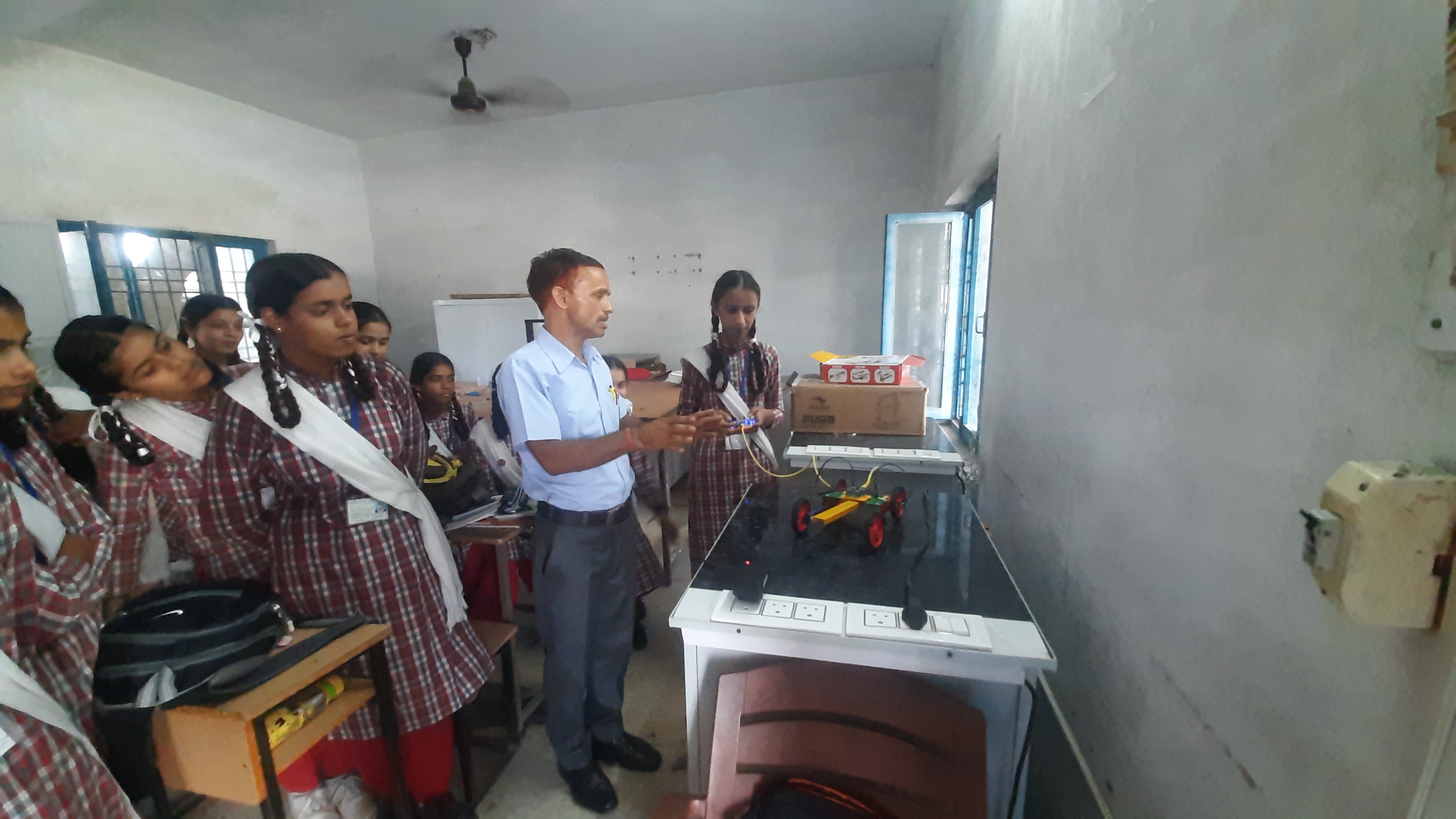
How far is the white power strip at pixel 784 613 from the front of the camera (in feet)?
2.80

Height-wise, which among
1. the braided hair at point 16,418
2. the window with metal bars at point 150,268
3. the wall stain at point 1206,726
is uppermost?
the window with metal bars at point 150,268

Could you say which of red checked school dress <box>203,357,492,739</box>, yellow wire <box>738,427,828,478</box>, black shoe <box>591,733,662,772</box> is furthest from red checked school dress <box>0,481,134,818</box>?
yellow wire <box>738,427,828,478</box>

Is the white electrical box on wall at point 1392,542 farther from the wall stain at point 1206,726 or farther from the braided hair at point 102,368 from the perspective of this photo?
the braided hair at point 102,368

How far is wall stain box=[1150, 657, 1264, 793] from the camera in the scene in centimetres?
61

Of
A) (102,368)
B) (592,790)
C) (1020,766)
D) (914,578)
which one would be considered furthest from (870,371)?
(102,368)

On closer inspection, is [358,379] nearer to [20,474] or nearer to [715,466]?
[20,474]

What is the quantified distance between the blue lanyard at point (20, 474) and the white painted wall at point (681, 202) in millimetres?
3340

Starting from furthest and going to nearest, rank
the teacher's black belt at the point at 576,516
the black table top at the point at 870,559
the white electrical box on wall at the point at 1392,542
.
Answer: the teacher's black belt at the point at 576,516, the black table top at the point at 870,559, the white electrical box on wall at the point at 1392,542

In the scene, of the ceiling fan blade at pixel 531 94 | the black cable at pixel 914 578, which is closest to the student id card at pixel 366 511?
the black cable at pixel 914 578

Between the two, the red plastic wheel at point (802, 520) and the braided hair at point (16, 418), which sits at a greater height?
the braided hair at point (16, 418)

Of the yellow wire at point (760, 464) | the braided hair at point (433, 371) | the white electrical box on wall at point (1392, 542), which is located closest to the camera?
the white electrical box on wall at point (1392, 542)

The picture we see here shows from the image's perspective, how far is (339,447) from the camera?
3.66 ft

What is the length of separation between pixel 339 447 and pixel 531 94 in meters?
3.47

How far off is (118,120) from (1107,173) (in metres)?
4.86
